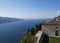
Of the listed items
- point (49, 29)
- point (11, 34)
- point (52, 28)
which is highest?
point (52, 28)

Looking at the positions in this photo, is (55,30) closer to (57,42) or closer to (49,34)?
(49,34)

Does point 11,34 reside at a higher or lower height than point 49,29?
lower

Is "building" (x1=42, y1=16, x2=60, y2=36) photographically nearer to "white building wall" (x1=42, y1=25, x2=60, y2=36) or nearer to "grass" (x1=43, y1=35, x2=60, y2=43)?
"white building wall" (x1=42, y1=25, x2=60, y2=36)

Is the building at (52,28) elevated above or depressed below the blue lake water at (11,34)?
above

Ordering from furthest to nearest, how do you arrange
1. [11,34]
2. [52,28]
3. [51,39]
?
[11,34]
[52,28]
[51,39]

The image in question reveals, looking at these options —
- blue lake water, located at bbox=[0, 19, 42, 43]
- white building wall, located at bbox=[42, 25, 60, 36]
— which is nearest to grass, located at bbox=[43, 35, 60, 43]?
white building wall, located at bbox=[42, 25, 60, 36]

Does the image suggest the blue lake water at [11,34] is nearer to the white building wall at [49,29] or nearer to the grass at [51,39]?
the white building wall at [49,29]

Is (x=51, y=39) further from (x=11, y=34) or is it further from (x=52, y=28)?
(x=11, y=34)

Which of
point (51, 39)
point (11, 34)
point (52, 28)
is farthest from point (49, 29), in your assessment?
point (11, 34)

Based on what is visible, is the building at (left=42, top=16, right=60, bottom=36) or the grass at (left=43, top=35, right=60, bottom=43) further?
the building at (left=42, top=16, right=60, bottom=36)

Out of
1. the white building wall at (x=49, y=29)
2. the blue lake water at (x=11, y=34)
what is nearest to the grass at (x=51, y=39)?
the white building wall at (x=49, y=29)

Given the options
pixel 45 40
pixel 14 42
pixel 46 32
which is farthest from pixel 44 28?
pixel 14 42
